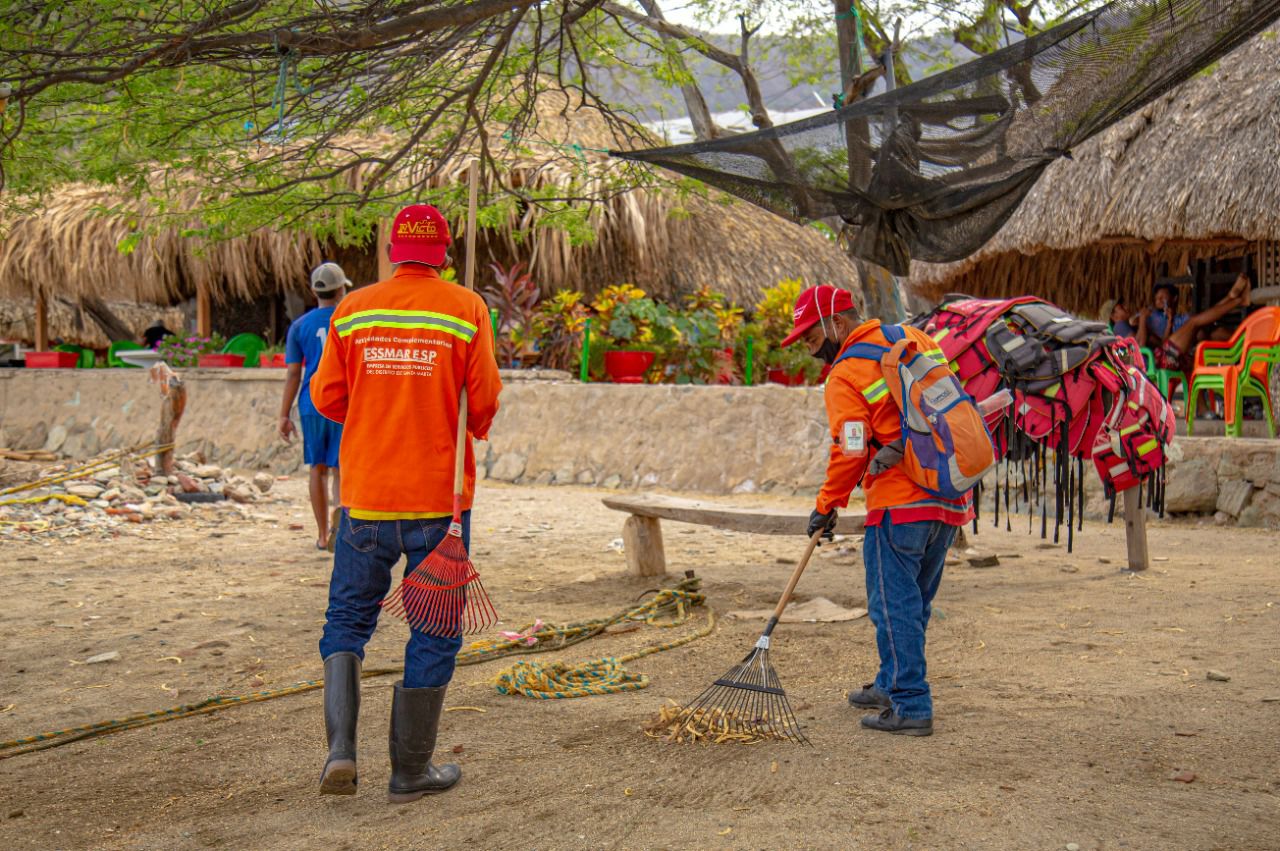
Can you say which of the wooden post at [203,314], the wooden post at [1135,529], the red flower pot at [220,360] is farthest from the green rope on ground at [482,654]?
the wooden post at [203,314]

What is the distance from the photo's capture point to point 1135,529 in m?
6.35

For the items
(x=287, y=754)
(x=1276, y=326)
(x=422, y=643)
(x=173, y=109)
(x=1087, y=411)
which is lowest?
(x=287, y=754)

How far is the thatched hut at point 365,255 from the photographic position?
13500mm

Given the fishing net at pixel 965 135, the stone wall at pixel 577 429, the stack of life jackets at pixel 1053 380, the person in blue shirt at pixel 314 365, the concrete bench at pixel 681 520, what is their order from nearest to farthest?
the fishing net at pixel 965 135
the concrete bench at pixel 681 520
the stack of life jackets at pixel 1053 380
the person in blue shirt at pixel 314 365
the stone wall at pixel 577 429

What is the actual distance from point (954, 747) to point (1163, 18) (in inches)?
111

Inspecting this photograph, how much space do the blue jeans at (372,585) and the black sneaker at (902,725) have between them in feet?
4.48

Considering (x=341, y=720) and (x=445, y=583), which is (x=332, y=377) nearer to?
(x=445, y=583)

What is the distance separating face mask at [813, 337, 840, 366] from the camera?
12.1ft

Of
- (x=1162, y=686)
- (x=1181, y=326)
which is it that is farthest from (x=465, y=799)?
(x=1181, y=326)

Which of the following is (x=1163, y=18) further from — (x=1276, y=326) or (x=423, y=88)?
(x=1276, y=326)

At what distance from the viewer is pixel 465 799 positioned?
3002 mm

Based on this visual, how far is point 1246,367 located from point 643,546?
553cm

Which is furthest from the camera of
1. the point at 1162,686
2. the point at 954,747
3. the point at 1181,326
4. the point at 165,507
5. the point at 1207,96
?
the point at 1181,326

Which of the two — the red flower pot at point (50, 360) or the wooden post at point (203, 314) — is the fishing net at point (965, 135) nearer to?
the wooden post at point (203, 314)
